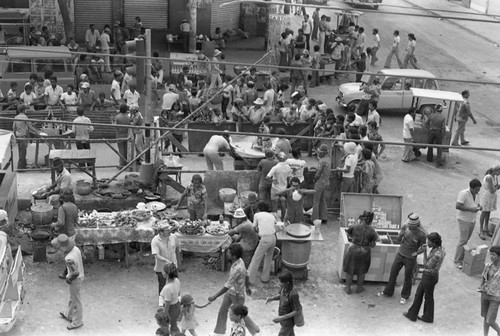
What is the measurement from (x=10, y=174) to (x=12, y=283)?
13.8 ft

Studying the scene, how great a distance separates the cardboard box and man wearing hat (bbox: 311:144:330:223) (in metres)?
3.15

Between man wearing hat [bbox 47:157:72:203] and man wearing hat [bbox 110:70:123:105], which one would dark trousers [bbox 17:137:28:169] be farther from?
man wearing hat [bbox 110:70:123:105]

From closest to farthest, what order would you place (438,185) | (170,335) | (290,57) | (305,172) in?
(170,335)
(305,172)
(438,185)
(290,57)

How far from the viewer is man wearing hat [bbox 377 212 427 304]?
15.3 m

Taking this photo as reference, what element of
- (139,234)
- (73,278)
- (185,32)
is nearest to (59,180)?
(139,234)

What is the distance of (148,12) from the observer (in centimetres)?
3247

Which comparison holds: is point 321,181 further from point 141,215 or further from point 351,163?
point 141,215

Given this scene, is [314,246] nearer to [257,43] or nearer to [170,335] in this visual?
[170,335]

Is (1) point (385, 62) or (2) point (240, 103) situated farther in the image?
(1) point (385, 62)

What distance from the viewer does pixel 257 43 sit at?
3353cm

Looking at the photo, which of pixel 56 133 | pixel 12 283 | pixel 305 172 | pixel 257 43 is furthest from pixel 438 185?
pixel 257 43

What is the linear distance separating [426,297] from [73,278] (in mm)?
6003

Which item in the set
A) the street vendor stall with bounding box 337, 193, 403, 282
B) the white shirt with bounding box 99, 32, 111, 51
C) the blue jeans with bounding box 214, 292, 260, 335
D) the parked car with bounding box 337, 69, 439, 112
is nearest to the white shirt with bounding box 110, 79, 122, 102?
the white shirt with bounding box 99, 32, 111, 51

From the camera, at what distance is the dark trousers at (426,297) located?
14758 mm
